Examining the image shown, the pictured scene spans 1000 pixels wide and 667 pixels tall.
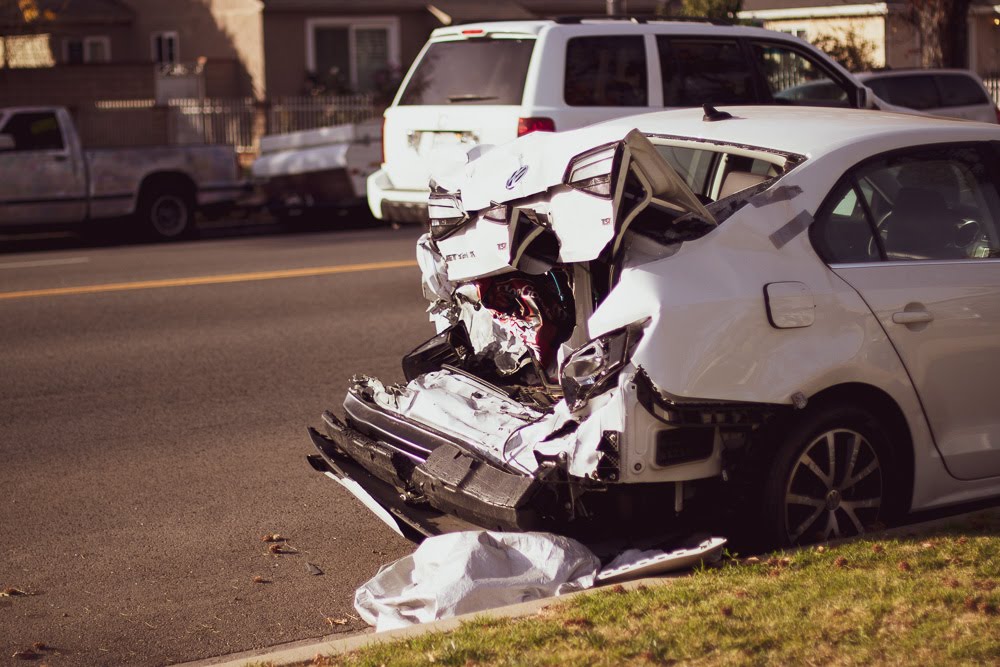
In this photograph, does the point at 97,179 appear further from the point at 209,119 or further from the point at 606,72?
the point at 209,119

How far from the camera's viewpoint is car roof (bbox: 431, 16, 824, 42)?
11266 mm


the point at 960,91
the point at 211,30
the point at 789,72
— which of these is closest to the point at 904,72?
the point at 960,91

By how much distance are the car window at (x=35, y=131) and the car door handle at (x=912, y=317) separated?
46.2ft

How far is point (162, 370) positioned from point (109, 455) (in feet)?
6.55

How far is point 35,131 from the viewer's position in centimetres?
1694

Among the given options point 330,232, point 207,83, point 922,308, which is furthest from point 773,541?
point 207,83

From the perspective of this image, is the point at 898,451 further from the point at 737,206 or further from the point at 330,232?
Answer: the point at 330,232

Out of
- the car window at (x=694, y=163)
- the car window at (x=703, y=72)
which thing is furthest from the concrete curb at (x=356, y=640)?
the car window at (x=703, y=72)

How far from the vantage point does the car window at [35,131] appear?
1681 cm

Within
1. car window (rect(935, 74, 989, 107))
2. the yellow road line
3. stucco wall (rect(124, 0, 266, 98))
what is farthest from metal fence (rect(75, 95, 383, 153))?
the yellow road line

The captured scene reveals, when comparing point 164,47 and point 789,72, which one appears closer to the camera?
point 789,72

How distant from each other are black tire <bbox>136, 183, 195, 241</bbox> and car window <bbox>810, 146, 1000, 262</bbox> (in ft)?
45.5

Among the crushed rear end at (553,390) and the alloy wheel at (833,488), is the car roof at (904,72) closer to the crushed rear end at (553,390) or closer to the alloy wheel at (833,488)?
the crushed rear end at (553,390)

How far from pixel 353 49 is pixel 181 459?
2530 cm
